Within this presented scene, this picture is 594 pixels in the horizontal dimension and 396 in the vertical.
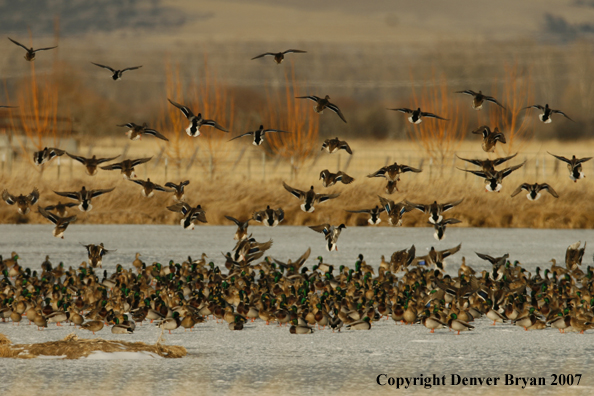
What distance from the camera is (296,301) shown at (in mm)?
12695

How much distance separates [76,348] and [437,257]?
7163mm

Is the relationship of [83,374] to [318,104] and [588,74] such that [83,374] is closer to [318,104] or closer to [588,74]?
[318,104]

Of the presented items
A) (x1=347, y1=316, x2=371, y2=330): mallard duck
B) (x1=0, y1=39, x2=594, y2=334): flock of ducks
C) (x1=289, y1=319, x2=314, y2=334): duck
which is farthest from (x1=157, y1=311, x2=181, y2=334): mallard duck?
Answer: (x1=347, y1=316, x2=371, y2=330): mallard duck

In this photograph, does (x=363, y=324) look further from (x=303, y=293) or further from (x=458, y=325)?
(x=303, y=293)

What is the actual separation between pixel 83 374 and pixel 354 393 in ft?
9.05

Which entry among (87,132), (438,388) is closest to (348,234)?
(438,388)

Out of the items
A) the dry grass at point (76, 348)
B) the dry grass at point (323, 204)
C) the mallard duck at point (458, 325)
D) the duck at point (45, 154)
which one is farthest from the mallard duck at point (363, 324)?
the dry grass at point (323, 204)

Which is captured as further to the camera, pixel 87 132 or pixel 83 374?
pixel 87 132

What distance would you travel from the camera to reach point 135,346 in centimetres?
1011

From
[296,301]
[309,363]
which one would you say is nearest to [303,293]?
[296,301]

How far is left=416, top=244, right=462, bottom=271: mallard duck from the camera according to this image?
14.8 m

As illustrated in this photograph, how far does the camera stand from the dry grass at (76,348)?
32.0ft

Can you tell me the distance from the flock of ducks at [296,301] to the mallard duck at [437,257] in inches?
1.6

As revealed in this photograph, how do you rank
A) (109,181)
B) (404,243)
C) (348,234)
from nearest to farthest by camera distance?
(404,243) < (348,234) < (109,181)
